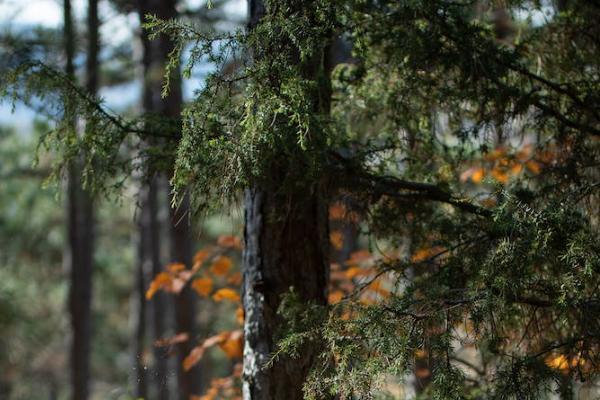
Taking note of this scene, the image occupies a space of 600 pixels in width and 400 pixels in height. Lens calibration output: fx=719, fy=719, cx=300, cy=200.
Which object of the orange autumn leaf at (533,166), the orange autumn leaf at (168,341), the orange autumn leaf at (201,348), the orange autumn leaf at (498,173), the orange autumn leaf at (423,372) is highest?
the orange autumn leaf at (533,166)

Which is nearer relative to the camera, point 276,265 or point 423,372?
point 276,265

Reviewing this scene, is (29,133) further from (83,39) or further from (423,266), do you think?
(423,266)

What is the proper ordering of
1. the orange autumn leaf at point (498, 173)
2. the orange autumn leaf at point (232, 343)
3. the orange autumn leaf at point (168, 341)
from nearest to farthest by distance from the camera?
the orange autumn leaf at point (498, 173) < the orange autumn leaf at point (168, 341) < the orange autumn leaf at point (232, 343)

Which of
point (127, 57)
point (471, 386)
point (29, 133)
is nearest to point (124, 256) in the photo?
point (29, 133)

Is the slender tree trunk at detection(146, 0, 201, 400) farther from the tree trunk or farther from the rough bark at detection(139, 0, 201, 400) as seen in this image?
the tree trunk

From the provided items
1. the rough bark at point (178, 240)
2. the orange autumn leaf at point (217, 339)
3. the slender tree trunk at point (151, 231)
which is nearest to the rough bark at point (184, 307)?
the rough bark at point (178, 240)

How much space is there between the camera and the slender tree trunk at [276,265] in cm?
441

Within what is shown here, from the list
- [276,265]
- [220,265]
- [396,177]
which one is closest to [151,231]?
[220,265]

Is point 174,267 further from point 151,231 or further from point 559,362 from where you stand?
point 151,231

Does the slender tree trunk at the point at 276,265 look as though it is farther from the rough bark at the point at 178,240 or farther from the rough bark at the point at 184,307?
the rough bark at the point at 184,307

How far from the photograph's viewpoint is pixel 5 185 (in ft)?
52.7

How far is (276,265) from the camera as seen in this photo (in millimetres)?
4547

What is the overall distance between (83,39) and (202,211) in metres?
8.33

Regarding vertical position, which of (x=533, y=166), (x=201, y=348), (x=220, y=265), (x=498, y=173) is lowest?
(x=201, y=348)
